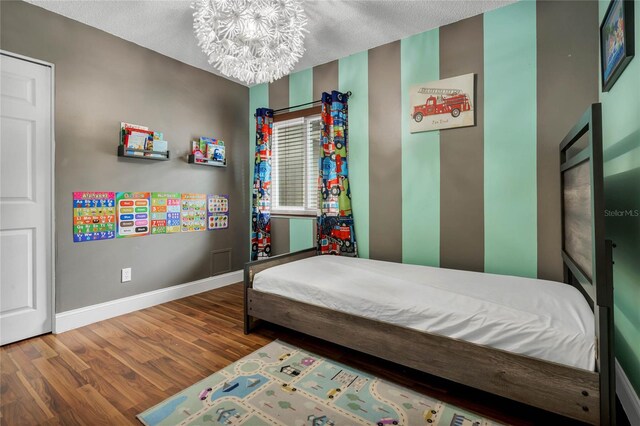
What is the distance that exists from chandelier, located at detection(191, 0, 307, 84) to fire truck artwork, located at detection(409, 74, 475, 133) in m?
1.18

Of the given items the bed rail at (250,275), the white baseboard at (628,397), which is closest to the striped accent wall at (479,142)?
the white baseboard at (628,397)

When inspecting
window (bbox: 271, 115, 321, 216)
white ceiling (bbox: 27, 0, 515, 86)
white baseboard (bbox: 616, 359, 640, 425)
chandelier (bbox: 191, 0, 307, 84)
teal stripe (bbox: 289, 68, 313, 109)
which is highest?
white ceiling (bbox: 27, 0, 515, 86)

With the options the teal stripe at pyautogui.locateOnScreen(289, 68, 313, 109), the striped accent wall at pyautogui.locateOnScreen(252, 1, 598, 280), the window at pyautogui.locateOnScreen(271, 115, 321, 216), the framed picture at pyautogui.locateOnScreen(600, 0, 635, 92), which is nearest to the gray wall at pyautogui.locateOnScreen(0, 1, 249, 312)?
the window at pyautogui.locateOnScreen(271, 115, 321, 216)

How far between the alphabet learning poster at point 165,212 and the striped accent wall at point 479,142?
74.0 inches

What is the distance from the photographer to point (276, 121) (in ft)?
12.2

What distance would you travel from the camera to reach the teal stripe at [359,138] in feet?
9.94

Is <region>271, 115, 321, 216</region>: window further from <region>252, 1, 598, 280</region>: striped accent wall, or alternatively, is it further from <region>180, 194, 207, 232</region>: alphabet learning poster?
<region>180, 194, 207, 232</region>: alphabet learning poster

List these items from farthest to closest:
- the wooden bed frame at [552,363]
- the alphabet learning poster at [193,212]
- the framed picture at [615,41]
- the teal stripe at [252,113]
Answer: the teal stripe at [252,113] < the alphabet learning poster at [193,212] < the framed picture at [615,41] < the wooden bed frame at [552,363]

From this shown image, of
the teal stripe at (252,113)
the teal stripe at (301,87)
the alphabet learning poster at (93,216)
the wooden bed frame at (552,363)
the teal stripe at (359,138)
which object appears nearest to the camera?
the wooden bed frame at (552,363)

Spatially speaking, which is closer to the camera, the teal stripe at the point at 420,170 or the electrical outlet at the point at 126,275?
the teal stripe at the point at 420,170

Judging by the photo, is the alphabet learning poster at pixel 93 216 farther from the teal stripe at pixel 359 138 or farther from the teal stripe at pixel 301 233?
the teal stripe at pixel 359 138

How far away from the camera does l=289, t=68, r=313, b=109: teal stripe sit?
3400 mm

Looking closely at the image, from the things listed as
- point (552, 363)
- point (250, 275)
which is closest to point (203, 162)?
point (250, 275)

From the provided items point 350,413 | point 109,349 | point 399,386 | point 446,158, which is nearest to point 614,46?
point 446,158
